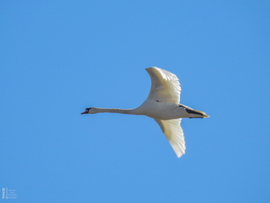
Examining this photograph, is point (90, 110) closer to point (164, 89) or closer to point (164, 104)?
point (164, 104)

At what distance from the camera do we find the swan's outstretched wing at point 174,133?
729 inches

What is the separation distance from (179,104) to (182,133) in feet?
7.45

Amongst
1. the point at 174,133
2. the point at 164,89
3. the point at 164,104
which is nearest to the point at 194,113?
the point at 164,104

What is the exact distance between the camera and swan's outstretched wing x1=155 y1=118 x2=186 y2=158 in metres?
18.5

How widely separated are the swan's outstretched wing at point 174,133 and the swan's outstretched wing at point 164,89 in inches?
82.3

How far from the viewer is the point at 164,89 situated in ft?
54.2

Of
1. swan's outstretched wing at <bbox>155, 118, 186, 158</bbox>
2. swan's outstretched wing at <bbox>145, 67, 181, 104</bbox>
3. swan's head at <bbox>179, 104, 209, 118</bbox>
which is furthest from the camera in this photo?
swan's outstretched wing at <bbox>155, 118, 186, 158</bbox>

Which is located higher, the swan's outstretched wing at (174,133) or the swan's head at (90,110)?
the swan's head at (90,110)

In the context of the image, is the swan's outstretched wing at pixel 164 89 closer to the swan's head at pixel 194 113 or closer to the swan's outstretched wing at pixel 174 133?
the swan's head at pixel 194 113

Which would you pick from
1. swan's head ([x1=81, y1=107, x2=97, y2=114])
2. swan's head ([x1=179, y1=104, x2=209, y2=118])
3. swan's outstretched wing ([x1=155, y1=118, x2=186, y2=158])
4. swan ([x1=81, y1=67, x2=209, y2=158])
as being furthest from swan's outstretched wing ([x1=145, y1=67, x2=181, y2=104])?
swan's head ([x1=81, y1=107, x2=97, y2=114])

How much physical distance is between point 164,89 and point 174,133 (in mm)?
3010

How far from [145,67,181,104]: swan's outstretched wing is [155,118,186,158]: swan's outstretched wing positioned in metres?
2.09

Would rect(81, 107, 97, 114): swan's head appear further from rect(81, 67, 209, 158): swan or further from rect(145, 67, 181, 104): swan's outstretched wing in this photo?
A: rect(145, 67, 181, 104): swan's outstretched wing

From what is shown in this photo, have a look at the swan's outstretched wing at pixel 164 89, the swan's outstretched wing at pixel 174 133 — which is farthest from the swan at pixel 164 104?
the swan's outstretched wing at pixel 174 133
